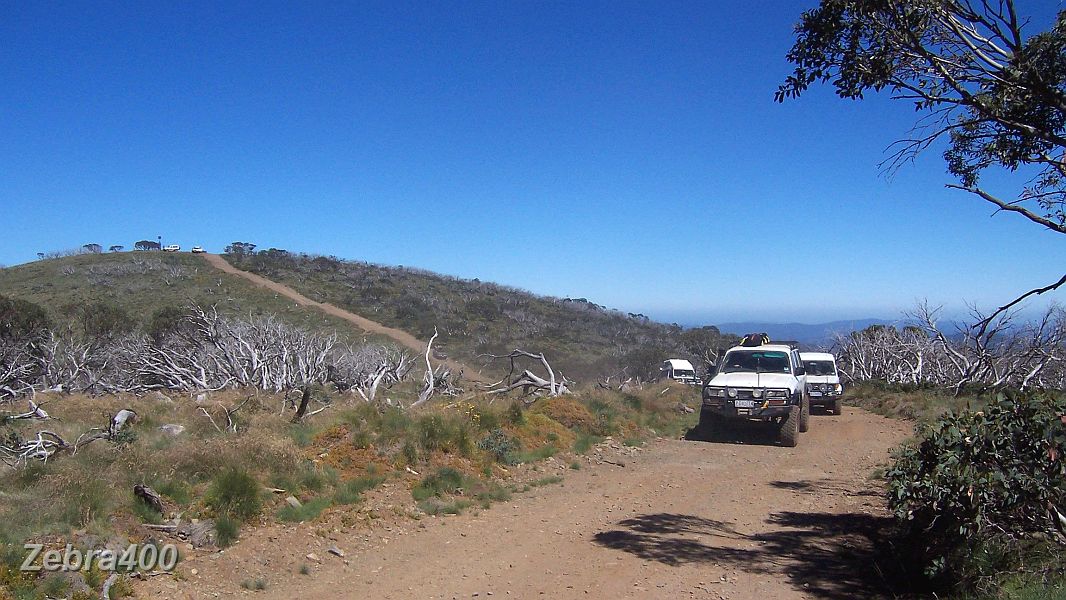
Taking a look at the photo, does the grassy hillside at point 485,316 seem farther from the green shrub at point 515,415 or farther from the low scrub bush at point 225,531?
the low scrub bush at point 225,531

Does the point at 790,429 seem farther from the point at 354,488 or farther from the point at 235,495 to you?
the point at 235,495

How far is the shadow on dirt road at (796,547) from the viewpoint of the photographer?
5871 mm

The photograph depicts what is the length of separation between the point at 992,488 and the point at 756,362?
9767mm

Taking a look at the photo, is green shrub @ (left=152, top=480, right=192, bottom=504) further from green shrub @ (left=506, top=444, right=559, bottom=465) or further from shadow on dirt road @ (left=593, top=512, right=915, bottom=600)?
green shrub @ (left=506, top=444, right=559, bottom=465)

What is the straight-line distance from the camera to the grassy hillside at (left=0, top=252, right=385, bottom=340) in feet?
130

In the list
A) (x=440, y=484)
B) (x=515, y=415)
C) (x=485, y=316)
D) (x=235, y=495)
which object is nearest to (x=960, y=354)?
(x=515, y=415)

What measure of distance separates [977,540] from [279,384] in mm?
14048

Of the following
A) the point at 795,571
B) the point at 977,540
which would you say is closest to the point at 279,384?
the point at 795,571

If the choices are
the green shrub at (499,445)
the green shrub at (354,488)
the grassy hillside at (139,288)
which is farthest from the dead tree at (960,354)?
the grassy hillside at (139,288)

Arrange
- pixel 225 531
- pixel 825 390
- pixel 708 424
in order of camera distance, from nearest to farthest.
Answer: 1. pixel 225 531
2. pixel 708 424
3. pixel 825 390

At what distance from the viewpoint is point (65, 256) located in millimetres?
56375

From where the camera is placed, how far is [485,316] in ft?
163

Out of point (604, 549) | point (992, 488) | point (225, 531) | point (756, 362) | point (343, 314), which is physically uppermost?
point (343, 314)

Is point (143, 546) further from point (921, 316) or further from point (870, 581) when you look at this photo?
point (921, 316)
